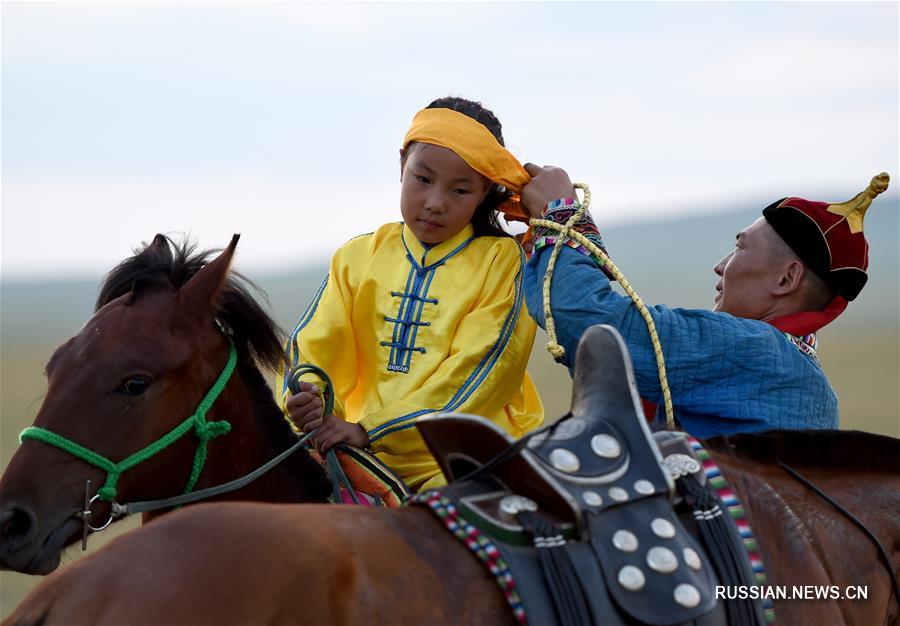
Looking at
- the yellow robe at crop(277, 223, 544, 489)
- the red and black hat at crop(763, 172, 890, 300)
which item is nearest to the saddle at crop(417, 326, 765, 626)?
the yellow robe at crop(277, 223, 544, 489)

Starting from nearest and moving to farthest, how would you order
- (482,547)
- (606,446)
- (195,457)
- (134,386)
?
1. (482,547)
2. (606,446)
3. (134,386)
4. (195,457)

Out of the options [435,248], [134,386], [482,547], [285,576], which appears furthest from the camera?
[435,248]

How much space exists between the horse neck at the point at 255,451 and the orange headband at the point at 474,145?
1064 mm

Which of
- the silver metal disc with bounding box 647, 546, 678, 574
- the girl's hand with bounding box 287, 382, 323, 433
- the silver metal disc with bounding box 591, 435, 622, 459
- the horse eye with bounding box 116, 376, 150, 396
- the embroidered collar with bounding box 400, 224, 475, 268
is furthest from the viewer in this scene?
the embroidered collar with bounding box 400, 224, 475, 268

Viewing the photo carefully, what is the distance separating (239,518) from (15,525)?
47.8 inches

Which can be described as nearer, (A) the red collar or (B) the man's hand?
(A) the red collar

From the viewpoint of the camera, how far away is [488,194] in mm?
4176

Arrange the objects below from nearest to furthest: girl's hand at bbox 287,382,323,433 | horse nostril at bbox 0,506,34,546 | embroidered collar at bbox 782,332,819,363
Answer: horse nostril at bbox 0,506,34,546 → embroidered collar at bbox 782,332,819,363 → girl's hand at bbox 287,382,323,433

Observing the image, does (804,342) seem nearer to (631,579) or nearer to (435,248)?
(435,248)

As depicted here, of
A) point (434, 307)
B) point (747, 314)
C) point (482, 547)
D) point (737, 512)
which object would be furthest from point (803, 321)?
point (482, 547)

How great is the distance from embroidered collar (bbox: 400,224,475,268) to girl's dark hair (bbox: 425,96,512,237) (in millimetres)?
68

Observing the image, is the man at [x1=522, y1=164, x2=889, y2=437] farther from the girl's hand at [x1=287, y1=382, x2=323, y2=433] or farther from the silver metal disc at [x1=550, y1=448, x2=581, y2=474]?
the silver metal disc at [x1=550, y1=448, x2=581, y2=474]

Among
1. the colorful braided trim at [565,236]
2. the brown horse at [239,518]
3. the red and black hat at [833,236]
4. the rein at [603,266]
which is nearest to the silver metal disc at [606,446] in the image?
the brown horse at [239,518]

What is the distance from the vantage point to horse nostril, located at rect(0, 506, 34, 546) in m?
2.99
